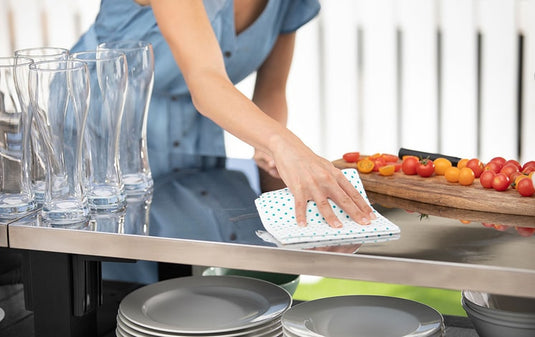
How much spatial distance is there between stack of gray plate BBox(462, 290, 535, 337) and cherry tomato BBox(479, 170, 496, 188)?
0.75 feet

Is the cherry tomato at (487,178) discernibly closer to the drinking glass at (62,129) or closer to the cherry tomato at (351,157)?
the cherry tomato at (351,157)

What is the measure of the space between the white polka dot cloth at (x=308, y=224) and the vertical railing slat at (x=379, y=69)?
3167 mm

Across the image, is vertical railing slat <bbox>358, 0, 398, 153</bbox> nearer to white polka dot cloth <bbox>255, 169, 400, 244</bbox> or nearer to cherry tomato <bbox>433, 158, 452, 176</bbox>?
cherry tomato <bbox>433, 158, 452, 176</bbox>

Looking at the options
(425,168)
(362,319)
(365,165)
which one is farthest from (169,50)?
(362,319)

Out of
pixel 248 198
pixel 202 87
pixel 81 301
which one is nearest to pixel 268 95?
pixel 202 87

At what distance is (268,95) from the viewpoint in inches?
93.1

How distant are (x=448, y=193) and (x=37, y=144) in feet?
2.24

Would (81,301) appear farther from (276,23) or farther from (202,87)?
(276,23)

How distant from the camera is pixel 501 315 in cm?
122

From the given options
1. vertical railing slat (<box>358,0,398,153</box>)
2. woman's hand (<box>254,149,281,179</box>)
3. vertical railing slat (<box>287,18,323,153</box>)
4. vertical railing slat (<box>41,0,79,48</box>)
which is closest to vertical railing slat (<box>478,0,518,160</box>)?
vertical railing slat (<box>358,0,398,153</box>)

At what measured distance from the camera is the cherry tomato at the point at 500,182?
55.8 inches

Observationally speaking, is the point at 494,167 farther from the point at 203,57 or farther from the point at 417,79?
the point at 417,79

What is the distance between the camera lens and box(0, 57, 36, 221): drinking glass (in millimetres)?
1263

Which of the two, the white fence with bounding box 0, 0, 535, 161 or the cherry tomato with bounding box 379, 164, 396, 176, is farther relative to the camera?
the white fence with bounding box 0, 0, 535, 161
